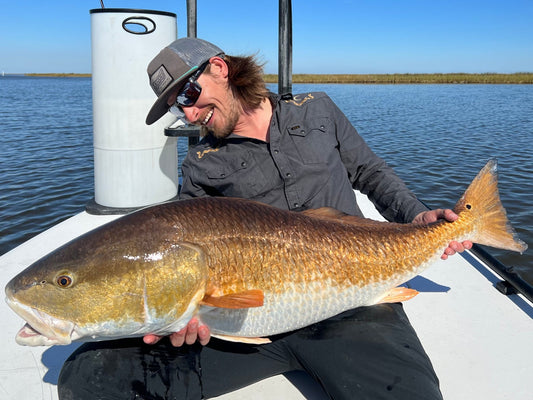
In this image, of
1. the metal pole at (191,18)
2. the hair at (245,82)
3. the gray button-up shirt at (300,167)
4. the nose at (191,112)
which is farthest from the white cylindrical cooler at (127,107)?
the nose at (191,112)

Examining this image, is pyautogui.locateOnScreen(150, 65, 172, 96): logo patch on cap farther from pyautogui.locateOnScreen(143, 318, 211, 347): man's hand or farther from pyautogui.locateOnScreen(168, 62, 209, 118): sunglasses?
pyautogui.locateOnScreen(143, 318, 211, 347): man's hand

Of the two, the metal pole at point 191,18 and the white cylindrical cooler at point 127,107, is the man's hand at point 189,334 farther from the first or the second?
the metal pole at point 191,18

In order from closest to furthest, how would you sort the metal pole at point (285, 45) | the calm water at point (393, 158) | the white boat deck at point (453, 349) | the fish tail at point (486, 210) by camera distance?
the white boat deck at point (453, 349), the fish tail at point (486, 210), the metal pole at point (285, 45), the calm water at point (393, 158)

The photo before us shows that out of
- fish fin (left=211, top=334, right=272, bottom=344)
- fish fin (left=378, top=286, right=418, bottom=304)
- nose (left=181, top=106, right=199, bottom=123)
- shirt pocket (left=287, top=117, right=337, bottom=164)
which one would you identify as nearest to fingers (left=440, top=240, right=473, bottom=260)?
fish fin (left=378, top=286, right=418, bottom=304)

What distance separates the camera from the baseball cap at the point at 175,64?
8.84ft

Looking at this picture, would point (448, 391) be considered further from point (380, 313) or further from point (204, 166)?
point (204, 166)

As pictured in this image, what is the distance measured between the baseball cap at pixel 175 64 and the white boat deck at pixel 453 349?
1846 mm

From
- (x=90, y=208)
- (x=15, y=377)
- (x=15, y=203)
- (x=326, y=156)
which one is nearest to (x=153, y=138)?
(x=90, y=208)

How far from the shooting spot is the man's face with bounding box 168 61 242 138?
285cm

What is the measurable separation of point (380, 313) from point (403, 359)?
0.35 meters

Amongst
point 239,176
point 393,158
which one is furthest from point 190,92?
point 393,158

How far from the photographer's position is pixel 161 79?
2.74 metres

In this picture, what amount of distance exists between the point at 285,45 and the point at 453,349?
6.01m

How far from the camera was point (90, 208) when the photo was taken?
5.34m
